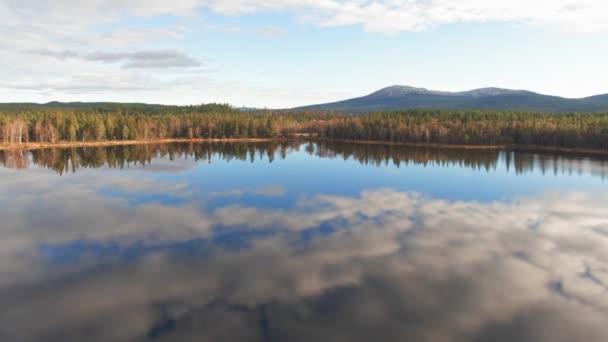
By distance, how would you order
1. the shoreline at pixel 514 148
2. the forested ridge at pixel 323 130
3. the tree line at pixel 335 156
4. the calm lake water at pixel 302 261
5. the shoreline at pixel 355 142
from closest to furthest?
1. the calm lake water at pixel 302 261
2. the tree line at pixel 335 156
3. the shoreline at pixel 514 148
4. the shoreline at pixel 355 142
5. the forested ridge at pixel 323 130

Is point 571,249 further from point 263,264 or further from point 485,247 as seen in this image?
point 263,264

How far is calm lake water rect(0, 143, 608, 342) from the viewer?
19.1 m

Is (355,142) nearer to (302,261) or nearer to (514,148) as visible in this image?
(514,148)

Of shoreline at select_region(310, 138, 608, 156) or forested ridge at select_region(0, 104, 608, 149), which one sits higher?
forested ridge at select_region(0, 104, 608, 149)

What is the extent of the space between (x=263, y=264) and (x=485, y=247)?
15851 mm

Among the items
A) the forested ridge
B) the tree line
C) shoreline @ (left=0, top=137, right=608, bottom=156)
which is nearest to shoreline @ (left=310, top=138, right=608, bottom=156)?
shoreline @ (left=0, top=137, right=608, bottom=156)

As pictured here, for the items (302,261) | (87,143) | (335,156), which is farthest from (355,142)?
(302,261)

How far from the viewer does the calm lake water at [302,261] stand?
19125 mm

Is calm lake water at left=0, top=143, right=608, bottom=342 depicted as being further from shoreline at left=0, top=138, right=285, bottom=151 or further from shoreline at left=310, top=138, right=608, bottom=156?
shoreline at left=0, top=138, right=285, bottom=151

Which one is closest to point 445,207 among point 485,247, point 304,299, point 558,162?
point 485,247

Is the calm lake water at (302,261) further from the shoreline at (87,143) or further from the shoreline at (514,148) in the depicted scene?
the shoreline at (87,143)

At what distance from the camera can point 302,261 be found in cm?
2694

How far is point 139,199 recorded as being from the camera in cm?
4591

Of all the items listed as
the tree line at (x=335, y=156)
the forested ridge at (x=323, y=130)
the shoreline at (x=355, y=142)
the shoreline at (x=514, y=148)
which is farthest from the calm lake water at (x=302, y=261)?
the forested ridge at (x=323, y=130)
